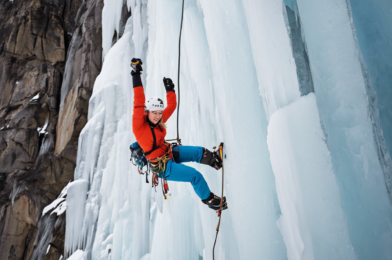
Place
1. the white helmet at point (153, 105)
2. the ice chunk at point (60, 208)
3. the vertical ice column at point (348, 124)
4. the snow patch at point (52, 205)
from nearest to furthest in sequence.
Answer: the vertical ice column at point (348, 124) < the white helmet at point (153, 105) < the ice chunk at point (60, 208) < the snow patch at point (52, 205)

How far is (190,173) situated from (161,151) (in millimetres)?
309

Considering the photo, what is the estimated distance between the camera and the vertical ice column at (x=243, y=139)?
4.46 ft

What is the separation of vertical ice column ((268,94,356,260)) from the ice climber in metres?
0.74

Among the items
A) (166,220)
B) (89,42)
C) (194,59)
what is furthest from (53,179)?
(194,59)

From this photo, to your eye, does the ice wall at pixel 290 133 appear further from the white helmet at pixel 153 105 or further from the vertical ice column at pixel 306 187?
the white helmet at pixel 153 105

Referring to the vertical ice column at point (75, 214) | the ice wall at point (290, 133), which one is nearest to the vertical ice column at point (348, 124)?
the ice wall at point (290, 133)

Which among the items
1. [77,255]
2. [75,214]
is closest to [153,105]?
[77,255]

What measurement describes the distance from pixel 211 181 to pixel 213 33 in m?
1.29

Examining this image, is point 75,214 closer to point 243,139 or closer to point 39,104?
point 39,104

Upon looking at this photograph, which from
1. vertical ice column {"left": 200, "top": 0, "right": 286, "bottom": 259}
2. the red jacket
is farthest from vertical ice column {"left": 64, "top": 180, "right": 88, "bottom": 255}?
vertical ice column {"left": 200, "top": 0, "right": 286, "bottom": 259}

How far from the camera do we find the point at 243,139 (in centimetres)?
147

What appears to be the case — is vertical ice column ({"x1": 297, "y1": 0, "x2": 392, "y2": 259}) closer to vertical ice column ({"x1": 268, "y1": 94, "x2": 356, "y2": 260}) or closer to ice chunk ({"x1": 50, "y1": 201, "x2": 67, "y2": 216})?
vertical ice column ({"x1": 268, "y1": 94, "x2": 356, "y2": 260})

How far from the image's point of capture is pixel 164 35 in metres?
3.62

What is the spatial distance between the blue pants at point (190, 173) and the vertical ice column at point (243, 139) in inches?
16.3
